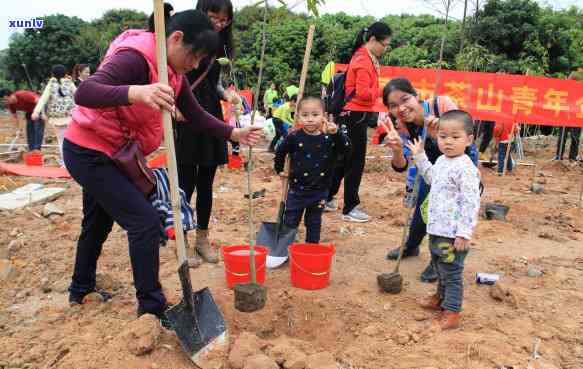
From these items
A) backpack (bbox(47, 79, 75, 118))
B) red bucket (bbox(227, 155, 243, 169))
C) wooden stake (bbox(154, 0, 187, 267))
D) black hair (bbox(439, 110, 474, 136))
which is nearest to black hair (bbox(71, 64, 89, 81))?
backpack (bbox(47, 79, 75, 118))

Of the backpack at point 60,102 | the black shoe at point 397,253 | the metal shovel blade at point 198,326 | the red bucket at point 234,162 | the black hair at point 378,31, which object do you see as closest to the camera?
the metal shovel blade at point 198,326

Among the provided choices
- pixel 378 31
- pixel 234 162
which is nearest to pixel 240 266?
pixel 378 31

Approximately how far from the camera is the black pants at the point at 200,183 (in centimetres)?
349

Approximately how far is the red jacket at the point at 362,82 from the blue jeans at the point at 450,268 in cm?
238

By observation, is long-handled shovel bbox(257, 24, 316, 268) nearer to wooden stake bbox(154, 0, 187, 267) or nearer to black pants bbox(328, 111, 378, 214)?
black pants bbox(328, 111, 378, 214)

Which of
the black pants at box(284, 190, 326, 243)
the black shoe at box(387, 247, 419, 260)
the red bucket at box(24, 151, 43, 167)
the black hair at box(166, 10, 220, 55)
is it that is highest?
the black hair at box(166, 10, 220, 55)

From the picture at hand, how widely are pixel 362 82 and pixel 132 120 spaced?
3071 millimetres

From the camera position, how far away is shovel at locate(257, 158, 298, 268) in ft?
12.4

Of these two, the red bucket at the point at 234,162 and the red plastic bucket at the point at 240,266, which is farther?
the red bucket at the point at 234,162

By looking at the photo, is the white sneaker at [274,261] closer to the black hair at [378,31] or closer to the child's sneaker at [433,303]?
the child's sneaker at [433,303]

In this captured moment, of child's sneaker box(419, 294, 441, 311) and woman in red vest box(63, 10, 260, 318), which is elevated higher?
woman in red vest box(63, 10, 260, 318)

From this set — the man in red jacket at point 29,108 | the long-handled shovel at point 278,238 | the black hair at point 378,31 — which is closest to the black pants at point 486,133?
the black hair at point 378,31

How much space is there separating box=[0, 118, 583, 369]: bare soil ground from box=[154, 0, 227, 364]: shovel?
3.6 inches

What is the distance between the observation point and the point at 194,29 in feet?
7.04
